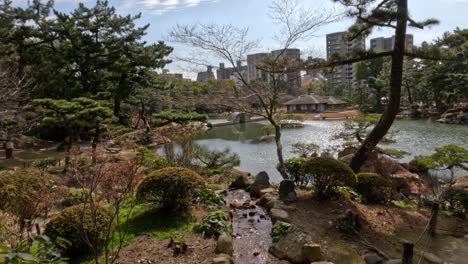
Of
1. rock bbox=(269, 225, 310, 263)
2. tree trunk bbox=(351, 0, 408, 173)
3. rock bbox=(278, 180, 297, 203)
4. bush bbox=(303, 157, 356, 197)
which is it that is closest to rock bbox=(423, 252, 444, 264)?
rock bbox=(269, 225, 310, 263)

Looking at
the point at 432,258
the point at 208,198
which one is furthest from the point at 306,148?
the point at 432,258

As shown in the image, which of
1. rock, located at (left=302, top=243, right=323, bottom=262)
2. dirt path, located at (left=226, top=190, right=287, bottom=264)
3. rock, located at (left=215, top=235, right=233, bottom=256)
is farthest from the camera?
dirt path, located at (left=226, top=190, right=287, bottom=264)

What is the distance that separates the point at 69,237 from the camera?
372 centimetres

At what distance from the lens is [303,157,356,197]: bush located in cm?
554

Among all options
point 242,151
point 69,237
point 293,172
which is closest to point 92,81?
point 242,151

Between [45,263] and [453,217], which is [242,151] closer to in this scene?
[453,217]

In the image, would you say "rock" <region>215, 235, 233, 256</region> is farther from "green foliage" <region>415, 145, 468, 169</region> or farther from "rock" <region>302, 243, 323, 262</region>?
"green foliage" <region>415, 145, 468, 169</region>

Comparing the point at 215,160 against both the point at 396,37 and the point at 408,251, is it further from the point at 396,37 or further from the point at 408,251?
the point at 408,251

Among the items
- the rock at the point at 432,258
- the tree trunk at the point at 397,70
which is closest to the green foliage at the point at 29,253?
the rock at the point at 432,258

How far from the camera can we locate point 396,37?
22.1 feet

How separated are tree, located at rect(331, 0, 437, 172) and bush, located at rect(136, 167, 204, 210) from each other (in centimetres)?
408

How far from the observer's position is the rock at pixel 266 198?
237 inches

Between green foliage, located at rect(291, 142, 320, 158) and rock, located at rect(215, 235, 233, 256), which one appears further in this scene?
green foliage, located at rect(291, 142, 320, 158)

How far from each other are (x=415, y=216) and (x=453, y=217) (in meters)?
0.69
